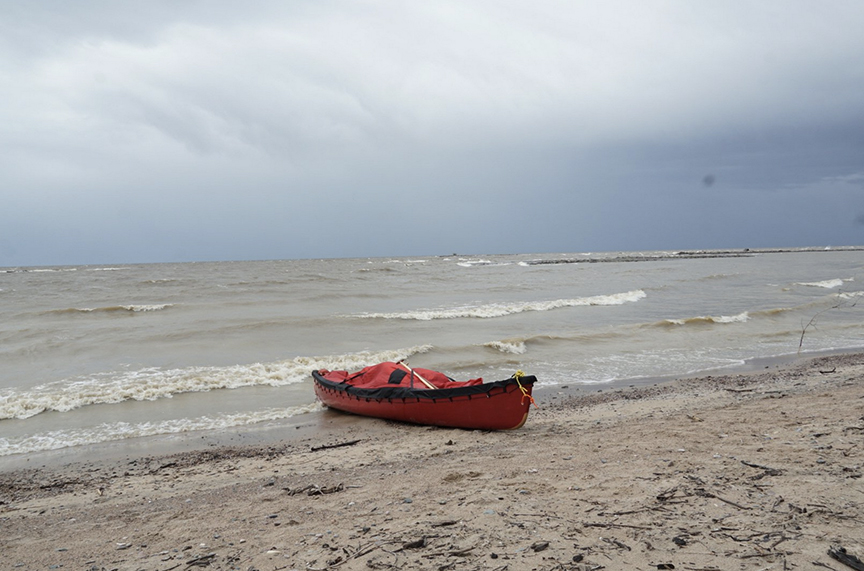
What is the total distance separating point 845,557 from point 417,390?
6446mm

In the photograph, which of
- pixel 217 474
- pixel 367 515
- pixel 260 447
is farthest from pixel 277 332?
pixel 367 515

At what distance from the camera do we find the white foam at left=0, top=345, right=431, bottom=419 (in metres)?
10.7

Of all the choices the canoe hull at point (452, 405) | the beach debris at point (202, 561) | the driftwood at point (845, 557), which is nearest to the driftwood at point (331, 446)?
the canoe hull at point (452, 405)

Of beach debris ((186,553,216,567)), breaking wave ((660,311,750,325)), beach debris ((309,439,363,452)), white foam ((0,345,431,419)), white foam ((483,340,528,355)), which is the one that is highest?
beach debris ((186,553,216,567))

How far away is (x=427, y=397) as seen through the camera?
8.82 meters

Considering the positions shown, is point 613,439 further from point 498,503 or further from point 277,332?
point 277,332

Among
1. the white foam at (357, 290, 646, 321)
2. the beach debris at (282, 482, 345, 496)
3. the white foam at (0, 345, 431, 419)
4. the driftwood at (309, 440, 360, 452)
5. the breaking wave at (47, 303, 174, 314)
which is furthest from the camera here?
the breaking wave at (47, 303, 174, 314)

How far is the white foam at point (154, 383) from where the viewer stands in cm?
1074

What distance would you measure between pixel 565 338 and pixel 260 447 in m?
11.7

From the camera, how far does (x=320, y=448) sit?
25.3 ft

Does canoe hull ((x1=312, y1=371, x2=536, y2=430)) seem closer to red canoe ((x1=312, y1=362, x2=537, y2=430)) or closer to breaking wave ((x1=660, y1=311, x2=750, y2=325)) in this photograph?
red canoe ((x1=312, y1=362, x2=537, y2=430))

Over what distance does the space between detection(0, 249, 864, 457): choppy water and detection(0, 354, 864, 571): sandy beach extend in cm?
309

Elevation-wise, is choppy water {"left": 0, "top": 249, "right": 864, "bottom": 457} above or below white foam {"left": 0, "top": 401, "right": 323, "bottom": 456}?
above

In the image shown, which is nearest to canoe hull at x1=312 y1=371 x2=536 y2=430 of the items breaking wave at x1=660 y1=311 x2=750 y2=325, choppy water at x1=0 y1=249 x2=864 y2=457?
choppy water at x1=0 y1=249 x2=864 y2=457
